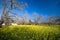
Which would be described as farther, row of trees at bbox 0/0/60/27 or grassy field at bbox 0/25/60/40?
row of trees at bbox 0/0/60/27

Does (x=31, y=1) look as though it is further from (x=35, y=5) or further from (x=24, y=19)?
(x=24, y=19)

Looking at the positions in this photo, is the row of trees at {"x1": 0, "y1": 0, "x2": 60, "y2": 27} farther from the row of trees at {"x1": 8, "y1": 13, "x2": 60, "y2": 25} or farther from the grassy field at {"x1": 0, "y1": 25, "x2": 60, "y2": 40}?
the grassy field at {"x1": 0, "y1": 25, "x2": 60, "y2": 40}

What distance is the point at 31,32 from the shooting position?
3.59m

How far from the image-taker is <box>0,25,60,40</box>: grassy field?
3424 millimetres

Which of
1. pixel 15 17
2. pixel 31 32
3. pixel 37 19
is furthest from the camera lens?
pixel 15 17

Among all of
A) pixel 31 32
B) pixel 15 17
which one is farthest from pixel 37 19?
pixel 15 17

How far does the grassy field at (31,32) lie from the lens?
3424 mm

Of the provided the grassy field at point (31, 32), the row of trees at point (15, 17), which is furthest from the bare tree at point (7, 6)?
the grassy field at point (31, 32)

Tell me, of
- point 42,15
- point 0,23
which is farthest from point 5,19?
point 42,15

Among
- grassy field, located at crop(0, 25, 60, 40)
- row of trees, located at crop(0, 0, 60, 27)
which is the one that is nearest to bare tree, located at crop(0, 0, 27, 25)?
row of trees, located at crop(0, 0, 60, 27)

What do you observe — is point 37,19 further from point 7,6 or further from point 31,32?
point 7,6

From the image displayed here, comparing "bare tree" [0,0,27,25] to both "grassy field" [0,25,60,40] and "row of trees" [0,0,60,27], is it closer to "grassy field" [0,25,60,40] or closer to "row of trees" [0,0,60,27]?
"row of trees" [0,0,60,27]

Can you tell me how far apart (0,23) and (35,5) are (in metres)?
1.32

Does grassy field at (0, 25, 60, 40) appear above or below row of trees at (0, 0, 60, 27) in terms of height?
below
